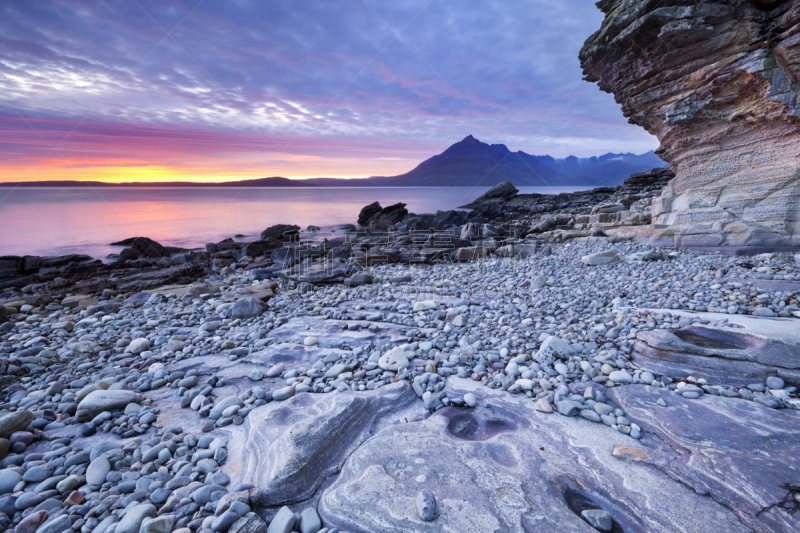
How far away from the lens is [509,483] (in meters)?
2.08

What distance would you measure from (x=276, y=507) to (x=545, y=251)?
35.3 ft

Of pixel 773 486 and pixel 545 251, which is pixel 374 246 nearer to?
pixel 545 251

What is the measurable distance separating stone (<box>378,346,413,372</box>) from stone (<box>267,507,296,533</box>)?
1926mm

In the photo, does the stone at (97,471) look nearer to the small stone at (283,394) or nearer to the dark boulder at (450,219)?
the small stone at (283,394)

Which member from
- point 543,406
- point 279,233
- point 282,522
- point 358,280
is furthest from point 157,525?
point 279,233

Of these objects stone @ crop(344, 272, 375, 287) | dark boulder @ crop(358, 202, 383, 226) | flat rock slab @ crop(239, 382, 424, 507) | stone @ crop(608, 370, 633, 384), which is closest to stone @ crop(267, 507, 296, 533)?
flat rock slab @ crop(239, 382, 424, 507)

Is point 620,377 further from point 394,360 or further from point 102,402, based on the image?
point 102,402

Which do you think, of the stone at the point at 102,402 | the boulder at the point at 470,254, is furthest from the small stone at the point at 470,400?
the boulder at the point at 470,254

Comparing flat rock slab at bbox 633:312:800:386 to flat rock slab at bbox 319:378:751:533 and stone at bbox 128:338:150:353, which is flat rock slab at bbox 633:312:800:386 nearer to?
flat rock slab at bbox 319:378:751:533

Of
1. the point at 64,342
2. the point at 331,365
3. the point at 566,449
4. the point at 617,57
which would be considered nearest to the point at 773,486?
the point at 566,449

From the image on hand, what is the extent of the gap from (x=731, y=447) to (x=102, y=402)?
5.09 m

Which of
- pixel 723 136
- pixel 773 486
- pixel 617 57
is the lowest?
Result: pixel 773 486

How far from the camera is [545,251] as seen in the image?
11086mm

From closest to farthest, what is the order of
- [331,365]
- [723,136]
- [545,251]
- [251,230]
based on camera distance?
[331,365] < [723,136] < [545,251] < [251,230]
